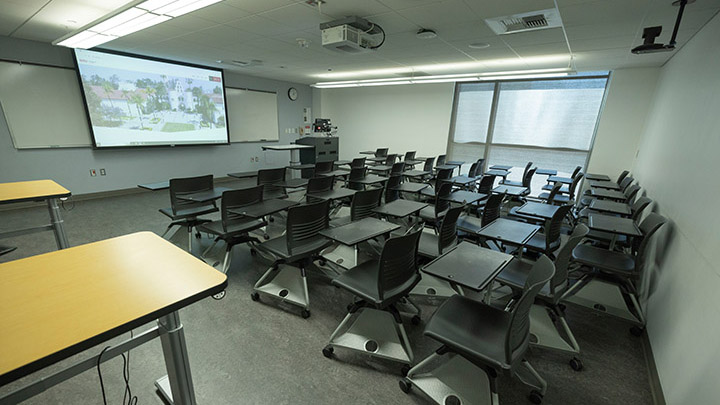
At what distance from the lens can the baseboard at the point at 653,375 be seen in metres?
1.82

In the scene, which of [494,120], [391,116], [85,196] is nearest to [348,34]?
[494,120]

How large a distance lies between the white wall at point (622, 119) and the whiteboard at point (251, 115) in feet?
27.8

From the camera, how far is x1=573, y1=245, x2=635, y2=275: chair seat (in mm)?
2471

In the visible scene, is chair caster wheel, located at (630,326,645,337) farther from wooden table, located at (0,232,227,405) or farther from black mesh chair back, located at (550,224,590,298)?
wooden table, located at (0,232,227,405)

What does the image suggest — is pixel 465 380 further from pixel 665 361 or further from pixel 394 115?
pixel 394 115

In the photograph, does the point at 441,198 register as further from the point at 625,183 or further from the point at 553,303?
the point at 625,183

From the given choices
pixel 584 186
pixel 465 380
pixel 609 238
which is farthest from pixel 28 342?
pixel 584 186

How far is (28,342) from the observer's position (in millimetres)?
843

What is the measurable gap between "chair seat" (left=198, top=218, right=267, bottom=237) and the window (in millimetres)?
6631

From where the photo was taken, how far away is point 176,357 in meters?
1.23

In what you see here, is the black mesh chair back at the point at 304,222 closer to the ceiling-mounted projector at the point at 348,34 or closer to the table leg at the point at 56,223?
the ceiling-mounted projector at the point at 348,34

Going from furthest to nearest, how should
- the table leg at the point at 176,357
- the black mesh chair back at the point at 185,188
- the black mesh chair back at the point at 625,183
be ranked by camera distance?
the black mesh chair back at the point at 625,183
the black mesh chair back at the point at 185,188
the table leg at the point at 176,357

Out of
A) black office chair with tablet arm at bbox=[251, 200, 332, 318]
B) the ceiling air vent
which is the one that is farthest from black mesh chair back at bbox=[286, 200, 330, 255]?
the ceiling air vent

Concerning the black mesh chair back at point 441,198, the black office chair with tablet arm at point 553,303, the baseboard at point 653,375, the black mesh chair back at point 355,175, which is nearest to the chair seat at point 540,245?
the black office chair with tablet arm at point 553,303
